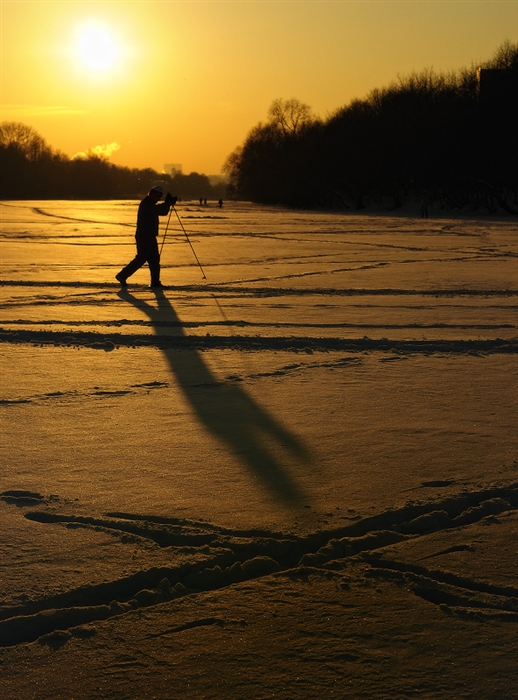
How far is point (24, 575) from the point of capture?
358cm

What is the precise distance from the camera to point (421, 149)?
5869cm

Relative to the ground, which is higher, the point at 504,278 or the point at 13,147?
the point at 13,147

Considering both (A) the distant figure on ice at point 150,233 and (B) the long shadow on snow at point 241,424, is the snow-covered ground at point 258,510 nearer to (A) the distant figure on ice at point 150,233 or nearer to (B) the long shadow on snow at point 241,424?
(B) the long shadow on snow at point 241,424

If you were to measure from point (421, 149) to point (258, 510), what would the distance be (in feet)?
186

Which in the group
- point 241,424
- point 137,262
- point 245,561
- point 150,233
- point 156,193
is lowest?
point 245,561

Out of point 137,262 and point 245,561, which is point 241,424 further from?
point 137,262

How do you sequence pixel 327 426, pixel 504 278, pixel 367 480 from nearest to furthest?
pixel 367 480
pixel 327 426
pixel 504 278

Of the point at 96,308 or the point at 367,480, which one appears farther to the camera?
the point at 96,308

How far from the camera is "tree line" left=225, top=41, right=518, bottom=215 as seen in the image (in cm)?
5259

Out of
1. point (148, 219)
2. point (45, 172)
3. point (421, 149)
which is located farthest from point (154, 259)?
point (45, 172)

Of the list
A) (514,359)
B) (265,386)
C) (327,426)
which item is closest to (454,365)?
(514,359)

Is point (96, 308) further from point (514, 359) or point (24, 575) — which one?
point (24, 575)

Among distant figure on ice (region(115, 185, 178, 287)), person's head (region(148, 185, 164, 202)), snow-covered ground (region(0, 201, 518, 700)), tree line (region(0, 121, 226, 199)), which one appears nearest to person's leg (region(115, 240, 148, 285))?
distant figure on ice (region(115, 185, 178, 287))

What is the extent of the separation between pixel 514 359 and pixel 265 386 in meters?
2.21
